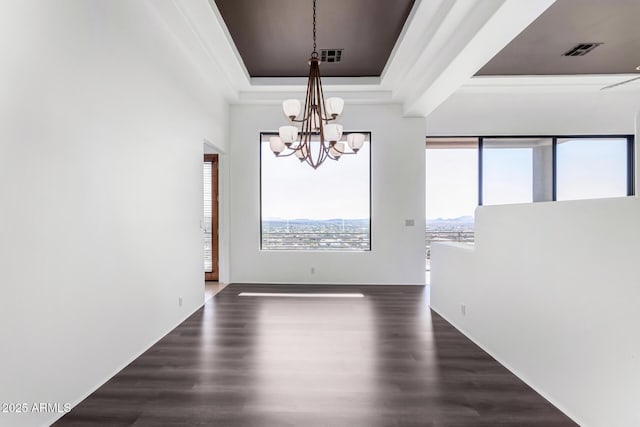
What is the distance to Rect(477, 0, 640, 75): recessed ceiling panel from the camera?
3455 mm

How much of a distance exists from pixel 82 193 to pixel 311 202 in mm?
4145

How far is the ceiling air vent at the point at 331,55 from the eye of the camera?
4461 millimetres

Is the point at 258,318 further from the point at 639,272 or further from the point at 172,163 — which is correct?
the point at 639,272

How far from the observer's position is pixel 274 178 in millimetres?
6086

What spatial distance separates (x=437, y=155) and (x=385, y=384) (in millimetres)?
4933

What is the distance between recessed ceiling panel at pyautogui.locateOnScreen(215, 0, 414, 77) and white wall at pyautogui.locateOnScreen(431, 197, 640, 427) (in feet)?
7.90

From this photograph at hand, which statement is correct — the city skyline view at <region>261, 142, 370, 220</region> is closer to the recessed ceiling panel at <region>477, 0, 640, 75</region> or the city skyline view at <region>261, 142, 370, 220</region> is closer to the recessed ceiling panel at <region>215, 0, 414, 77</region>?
the recessed ceiling panel at <region>215, 0, 414, 77</region>

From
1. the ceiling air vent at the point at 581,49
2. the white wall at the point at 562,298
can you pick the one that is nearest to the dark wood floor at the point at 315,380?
the white wall at the point at 562,298

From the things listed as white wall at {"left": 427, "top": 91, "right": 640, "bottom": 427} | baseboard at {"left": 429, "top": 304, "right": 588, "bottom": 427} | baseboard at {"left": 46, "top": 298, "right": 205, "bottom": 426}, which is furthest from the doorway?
baseboard at {"left": 429, "top": 304, "right": 588, "bottom": 427}

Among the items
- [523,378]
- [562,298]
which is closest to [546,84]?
[562,298]

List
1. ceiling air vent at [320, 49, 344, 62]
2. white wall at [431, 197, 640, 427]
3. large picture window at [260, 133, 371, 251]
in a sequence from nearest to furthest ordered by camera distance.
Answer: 1. white wall at [431, 197, 640, 427]
2. ceiling air vent at [320, 49, 344, 62]
3. large picture window at [260, 133, 371, 251]

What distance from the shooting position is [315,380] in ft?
8.21

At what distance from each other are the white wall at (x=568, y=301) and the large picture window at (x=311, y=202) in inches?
120

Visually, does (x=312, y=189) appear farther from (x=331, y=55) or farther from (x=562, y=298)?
(x=562, y=298)
